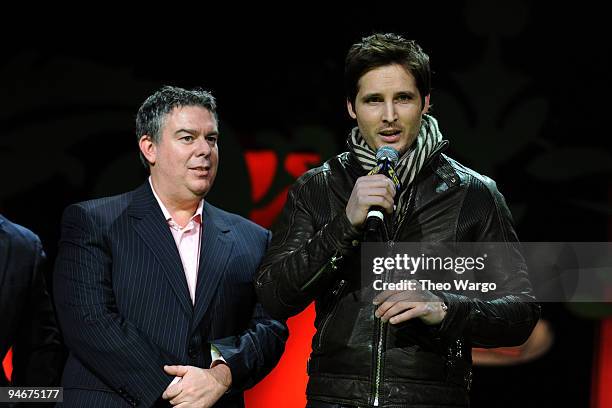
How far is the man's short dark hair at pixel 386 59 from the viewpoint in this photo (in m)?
2.06

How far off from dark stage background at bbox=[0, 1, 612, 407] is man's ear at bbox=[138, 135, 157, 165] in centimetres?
83

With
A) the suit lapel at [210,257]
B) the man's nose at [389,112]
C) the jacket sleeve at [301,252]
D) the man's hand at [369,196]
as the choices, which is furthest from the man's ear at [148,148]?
the man's hand at [369,196]

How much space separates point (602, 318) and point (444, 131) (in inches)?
42.2

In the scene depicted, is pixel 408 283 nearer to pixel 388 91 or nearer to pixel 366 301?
pixel 366 301

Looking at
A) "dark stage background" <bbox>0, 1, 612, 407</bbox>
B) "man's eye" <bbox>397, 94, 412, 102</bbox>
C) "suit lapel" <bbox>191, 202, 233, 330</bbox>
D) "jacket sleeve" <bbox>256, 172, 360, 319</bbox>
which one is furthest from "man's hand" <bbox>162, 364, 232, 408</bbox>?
"dark stage background" <bbox>0, 1, 612, 407</bbox>

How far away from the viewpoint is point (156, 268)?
8.02 feet

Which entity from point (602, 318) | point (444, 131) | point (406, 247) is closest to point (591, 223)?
point (602, 318)

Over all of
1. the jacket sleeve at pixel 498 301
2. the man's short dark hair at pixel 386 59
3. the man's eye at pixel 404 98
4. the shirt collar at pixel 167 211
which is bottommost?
the jacket sleeve at pixel 498 301

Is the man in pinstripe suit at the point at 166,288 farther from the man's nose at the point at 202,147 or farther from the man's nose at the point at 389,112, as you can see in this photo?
the man's nose at the point at 389,112

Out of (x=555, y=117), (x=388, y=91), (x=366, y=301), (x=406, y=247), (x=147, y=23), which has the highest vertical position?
(x=147, y=23)

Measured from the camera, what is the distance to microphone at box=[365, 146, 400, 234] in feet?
5.76

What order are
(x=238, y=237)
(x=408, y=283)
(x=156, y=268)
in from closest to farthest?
(x=408, y=283), (x=156, y=268), (x=238, y=237)

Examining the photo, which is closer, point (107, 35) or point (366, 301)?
point (366, 301)

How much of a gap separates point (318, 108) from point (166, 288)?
143 centimetres
